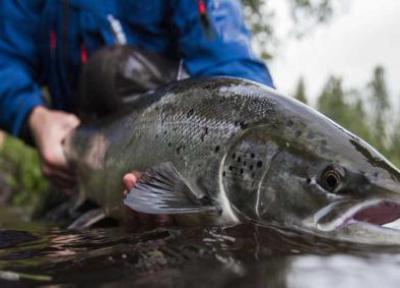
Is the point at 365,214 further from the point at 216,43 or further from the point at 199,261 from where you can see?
the point at 216,43

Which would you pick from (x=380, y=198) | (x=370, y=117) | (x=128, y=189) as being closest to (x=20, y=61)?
(x=128, y=189)

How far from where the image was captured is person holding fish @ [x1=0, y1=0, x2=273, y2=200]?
296cm

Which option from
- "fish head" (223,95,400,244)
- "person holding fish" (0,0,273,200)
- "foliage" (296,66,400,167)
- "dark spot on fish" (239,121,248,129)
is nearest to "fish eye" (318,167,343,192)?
"fish head" (223,95,400,244)

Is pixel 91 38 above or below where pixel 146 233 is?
above

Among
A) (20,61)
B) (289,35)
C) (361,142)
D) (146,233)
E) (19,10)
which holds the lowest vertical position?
(146,233)

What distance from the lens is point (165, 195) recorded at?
1822 mm

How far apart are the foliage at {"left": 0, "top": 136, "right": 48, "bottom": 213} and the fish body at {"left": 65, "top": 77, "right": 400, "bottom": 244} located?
6.38m

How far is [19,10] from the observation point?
→ 3457 millimetres

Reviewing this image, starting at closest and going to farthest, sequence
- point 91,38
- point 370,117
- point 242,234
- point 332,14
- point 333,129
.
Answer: point 242,234 < point 333,129 < point 91,38 < point 332,14 < point 370,117

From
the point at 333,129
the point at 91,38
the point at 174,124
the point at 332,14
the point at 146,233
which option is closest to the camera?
the point at 146,233

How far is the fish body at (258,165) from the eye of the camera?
153 cm

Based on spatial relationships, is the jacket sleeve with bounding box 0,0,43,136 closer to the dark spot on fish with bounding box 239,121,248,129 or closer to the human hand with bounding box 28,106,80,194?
the human hand with bounding box 28,106,80,194

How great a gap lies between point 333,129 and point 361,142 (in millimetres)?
81

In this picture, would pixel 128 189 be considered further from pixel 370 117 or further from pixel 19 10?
pixel 370 117
